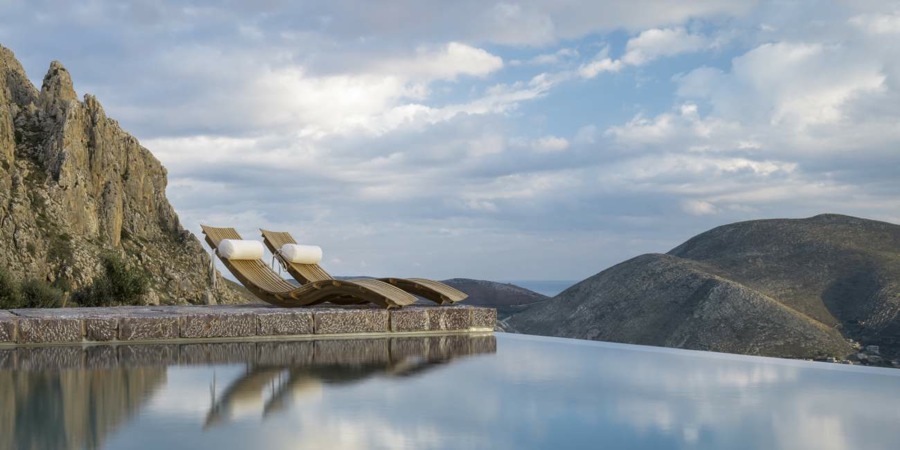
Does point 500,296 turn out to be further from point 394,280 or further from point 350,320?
point 350,320

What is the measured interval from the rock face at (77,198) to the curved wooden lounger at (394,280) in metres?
14.4

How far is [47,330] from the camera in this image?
10.9 meters

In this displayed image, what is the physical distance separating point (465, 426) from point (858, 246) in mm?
19437

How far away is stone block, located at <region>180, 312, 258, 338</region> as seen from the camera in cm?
1161

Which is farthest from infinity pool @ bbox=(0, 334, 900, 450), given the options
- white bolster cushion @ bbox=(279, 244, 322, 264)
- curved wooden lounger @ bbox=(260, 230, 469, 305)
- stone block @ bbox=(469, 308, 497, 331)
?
white bolster cushion @ bbox=(279, 244, 322, 264)

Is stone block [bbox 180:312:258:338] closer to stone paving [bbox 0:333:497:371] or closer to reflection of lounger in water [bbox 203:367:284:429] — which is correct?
stone paving [bbox 0:333:497:371]

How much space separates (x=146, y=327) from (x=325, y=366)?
3.70 metres

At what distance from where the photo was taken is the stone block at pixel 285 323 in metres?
12.0

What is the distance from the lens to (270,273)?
15.4 metres

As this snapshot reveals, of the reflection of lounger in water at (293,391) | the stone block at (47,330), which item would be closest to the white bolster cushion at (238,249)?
the stone block at (47,330)

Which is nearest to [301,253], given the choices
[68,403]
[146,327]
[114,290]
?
[146,327]

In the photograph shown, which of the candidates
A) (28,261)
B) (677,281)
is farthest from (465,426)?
(28,261)

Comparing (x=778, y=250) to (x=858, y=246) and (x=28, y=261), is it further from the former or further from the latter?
(x=28, y=261)

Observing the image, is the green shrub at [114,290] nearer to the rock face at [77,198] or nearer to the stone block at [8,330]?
the stone block at [8,330]
